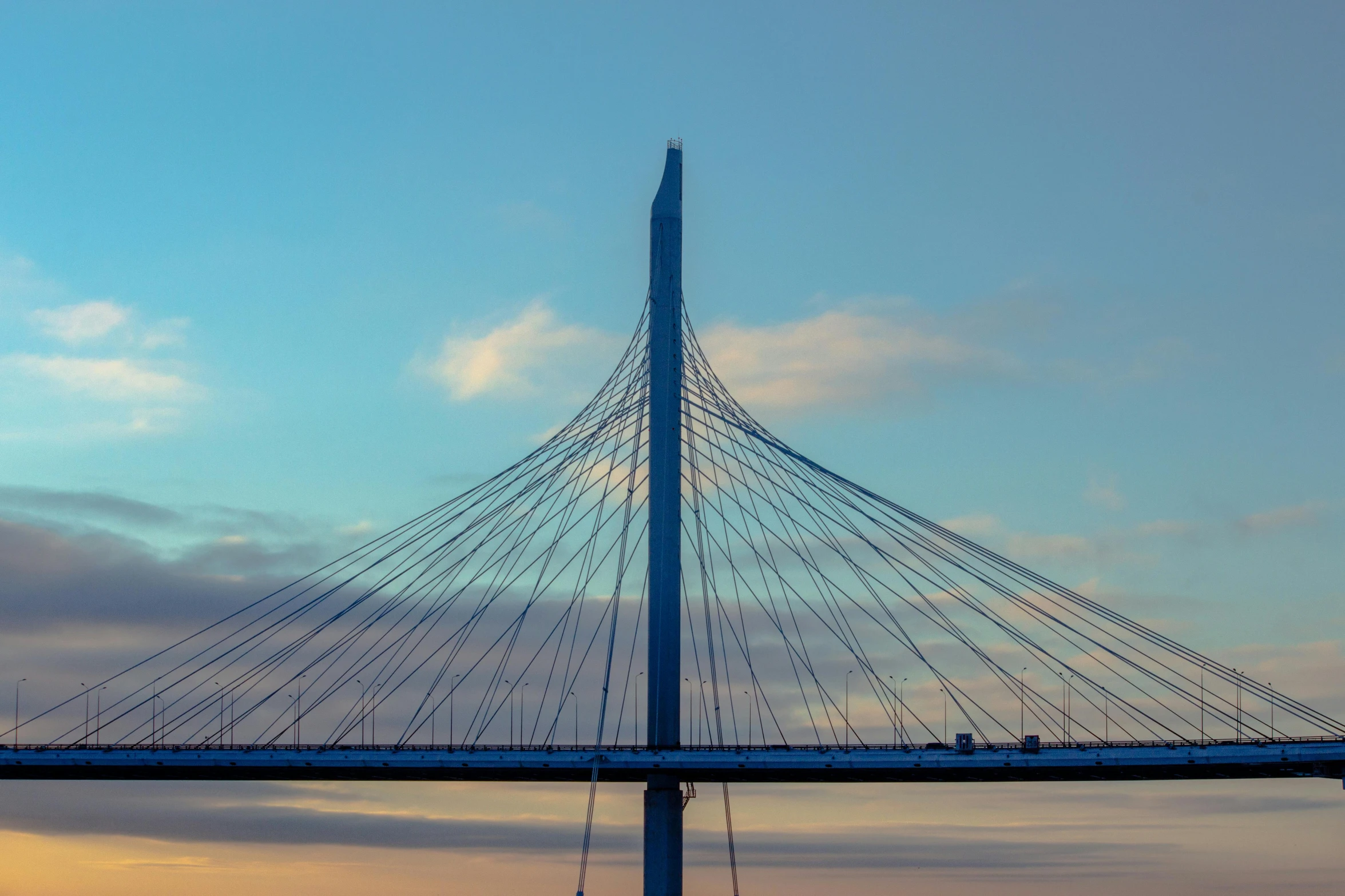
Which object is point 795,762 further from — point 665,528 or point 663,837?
point 665,528

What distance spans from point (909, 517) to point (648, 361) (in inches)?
513

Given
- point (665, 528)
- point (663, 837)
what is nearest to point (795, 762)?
point (663, 837)

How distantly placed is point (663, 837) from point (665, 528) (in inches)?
486

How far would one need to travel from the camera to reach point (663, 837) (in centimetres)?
7275

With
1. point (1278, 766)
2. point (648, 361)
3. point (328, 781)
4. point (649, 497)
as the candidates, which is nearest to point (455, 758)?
point (328, 781)

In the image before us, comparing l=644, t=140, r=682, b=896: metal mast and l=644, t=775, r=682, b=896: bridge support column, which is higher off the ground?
l=644, t=140, r=682, b=896: metal mast

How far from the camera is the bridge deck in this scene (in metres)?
71.0

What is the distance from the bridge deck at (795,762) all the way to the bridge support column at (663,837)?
732mm

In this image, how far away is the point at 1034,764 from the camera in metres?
71.9

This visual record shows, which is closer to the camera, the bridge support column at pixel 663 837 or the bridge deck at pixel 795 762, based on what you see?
the bridge deck at pixel 795 762

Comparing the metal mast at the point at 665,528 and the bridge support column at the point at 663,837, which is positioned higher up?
the metal mast at the point at 665,528

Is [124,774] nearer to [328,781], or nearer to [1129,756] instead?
[328,781]

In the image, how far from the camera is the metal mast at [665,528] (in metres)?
73.0

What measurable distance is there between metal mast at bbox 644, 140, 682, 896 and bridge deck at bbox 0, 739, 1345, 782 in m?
1.45
